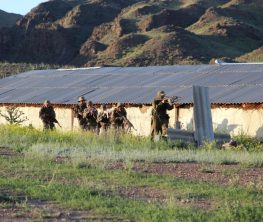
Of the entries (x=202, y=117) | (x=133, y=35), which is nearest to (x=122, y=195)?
(x=202, y=117)

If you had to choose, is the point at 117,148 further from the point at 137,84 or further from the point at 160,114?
the point at 137,84

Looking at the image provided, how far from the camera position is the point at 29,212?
9008 millimetres

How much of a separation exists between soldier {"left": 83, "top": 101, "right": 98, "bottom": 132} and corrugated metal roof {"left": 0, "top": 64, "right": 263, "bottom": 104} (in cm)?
282

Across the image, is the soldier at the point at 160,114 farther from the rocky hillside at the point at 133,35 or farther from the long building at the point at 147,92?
the rocky hillside at the point at 133,35

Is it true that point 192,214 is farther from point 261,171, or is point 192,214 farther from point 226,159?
point 226,159

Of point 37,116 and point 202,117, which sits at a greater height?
point 37,116

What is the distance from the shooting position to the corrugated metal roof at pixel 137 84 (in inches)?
949

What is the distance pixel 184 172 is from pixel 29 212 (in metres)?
4.76

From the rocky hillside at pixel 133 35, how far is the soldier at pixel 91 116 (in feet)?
129

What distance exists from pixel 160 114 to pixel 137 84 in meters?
8.49

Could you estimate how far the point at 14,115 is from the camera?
2973 centimetres

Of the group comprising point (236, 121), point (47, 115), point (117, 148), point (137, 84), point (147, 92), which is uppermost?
point (137, 84)

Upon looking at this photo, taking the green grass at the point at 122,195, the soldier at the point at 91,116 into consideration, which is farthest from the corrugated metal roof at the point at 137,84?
the green grass at the point at 122,195

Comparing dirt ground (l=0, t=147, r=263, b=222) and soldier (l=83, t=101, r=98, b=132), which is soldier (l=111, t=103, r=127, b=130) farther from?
dirt ground (l=0, t=147, r=263, b=222)
